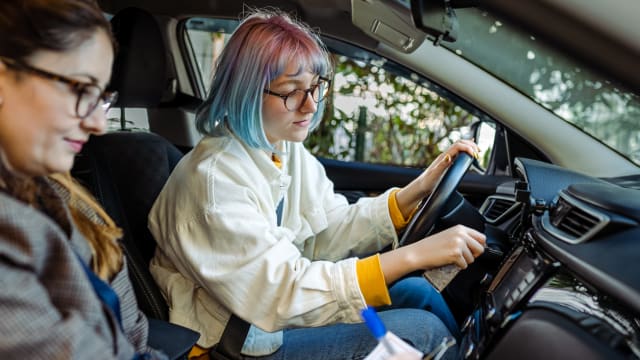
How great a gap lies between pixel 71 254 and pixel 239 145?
2.03 ft

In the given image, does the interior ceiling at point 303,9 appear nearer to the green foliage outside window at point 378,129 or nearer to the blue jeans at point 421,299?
the blue jeans at point 421,299

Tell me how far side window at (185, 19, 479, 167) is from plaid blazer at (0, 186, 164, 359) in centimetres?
219

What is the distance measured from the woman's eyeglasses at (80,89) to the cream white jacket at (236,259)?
429 mm

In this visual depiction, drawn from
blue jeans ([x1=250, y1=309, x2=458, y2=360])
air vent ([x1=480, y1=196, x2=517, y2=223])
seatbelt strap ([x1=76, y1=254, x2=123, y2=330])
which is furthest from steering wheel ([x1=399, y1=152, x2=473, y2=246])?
seatbelt strap ([x1=76, y1=254, x2=123, y2=330])

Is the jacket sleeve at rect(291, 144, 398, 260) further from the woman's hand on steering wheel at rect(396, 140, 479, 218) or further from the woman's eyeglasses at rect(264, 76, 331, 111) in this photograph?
the woman's eyeglasses at rect(264, 76, 331, 111)

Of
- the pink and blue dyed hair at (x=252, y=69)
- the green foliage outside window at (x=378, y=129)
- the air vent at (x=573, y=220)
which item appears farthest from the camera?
the green foliage outside window at (x=378, y=129)

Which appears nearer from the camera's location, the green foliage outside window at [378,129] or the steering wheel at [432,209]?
the steering wheel at [432,209]

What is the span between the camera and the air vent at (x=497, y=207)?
197 centimetres

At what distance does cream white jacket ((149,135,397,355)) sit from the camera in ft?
4.26

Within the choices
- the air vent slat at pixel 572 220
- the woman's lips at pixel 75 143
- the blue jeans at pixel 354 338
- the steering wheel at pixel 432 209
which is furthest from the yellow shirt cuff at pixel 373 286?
the woman's lips at pixel 75 143

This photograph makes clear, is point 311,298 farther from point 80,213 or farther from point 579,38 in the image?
point 579,38

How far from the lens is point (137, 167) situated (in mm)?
1735

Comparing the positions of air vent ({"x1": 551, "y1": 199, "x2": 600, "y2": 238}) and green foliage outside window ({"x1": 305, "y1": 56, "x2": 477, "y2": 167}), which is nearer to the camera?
air vent ({"x1": 551, "y1": 199, "x2": 600, "y2": 238})

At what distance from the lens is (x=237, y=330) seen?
1.38 metres
